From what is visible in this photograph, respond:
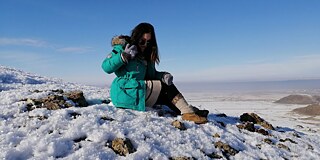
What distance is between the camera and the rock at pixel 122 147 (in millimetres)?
4625

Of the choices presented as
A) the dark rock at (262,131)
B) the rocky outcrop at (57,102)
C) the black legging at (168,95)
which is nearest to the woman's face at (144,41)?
the black legging at (168,95)

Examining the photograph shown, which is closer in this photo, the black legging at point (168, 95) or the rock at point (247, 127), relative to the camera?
the black legging at point (168, 95)

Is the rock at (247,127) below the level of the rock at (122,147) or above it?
below

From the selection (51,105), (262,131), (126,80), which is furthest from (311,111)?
(51,105)

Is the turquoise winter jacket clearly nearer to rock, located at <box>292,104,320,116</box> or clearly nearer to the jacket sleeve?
the jacket sleeve

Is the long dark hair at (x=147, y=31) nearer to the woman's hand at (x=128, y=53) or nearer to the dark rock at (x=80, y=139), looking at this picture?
the woman's hand at (x=128, y=53)

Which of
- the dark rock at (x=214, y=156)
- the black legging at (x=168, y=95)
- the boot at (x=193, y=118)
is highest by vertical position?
the black legging at (x=168, y=95)

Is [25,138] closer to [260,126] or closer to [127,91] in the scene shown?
[127,91]

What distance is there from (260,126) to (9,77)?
9374mm

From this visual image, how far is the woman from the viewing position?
6.33 metres

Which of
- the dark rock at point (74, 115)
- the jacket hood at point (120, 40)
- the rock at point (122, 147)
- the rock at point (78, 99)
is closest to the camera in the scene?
the rock at point (122, 147)

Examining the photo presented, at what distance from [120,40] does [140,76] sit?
3.09 ft

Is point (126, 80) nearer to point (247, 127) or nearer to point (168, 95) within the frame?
point (168, 95)

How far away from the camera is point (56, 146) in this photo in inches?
169
